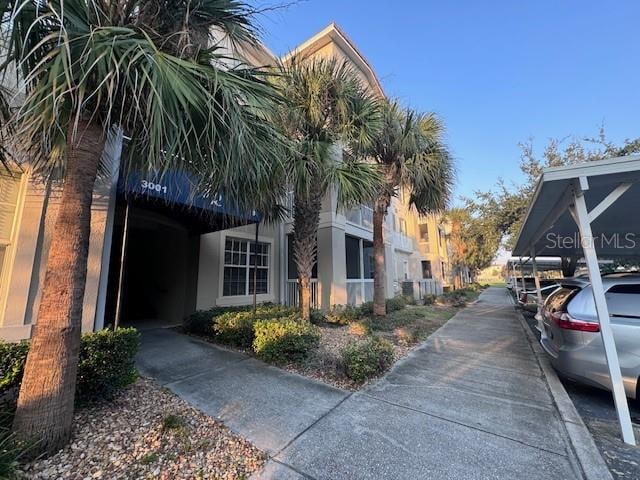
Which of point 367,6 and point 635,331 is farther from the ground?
point 367,6

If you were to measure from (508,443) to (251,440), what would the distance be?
2872 mm

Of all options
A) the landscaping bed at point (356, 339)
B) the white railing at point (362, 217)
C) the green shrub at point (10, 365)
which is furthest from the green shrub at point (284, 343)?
the white railing at point (362, 217)

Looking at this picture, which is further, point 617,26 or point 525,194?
point 525,194

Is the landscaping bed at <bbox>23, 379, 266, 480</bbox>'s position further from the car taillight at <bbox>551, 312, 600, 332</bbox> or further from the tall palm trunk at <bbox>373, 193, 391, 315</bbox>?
the tall palm trunk at <bbox>373, 193, 391, 315</bbox>

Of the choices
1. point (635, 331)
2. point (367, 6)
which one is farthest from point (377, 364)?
point (367, 6)

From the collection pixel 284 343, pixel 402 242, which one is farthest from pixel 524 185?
pixel 284 343

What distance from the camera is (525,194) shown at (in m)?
15.5

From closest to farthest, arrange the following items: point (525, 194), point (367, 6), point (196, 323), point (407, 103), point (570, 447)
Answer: point (570, 447) < point (367, 6) < point (196, 323) < point (407, 103) < point (525, 194)

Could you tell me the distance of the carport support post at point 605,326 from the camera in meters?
3.27

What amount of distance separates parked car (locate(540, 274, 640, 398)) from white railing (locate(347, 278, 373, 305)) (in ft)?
25.1

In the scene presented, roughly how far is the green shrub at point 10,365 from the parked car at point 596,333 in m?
7.38

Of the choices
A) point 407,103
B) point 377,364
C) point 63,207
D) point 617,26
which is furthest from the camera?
point 407,103

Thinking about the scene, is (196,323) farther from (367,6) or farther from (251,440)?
(367,6)

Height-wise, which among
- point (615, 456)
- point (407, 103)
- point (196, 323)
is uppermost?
point (407, 103)
